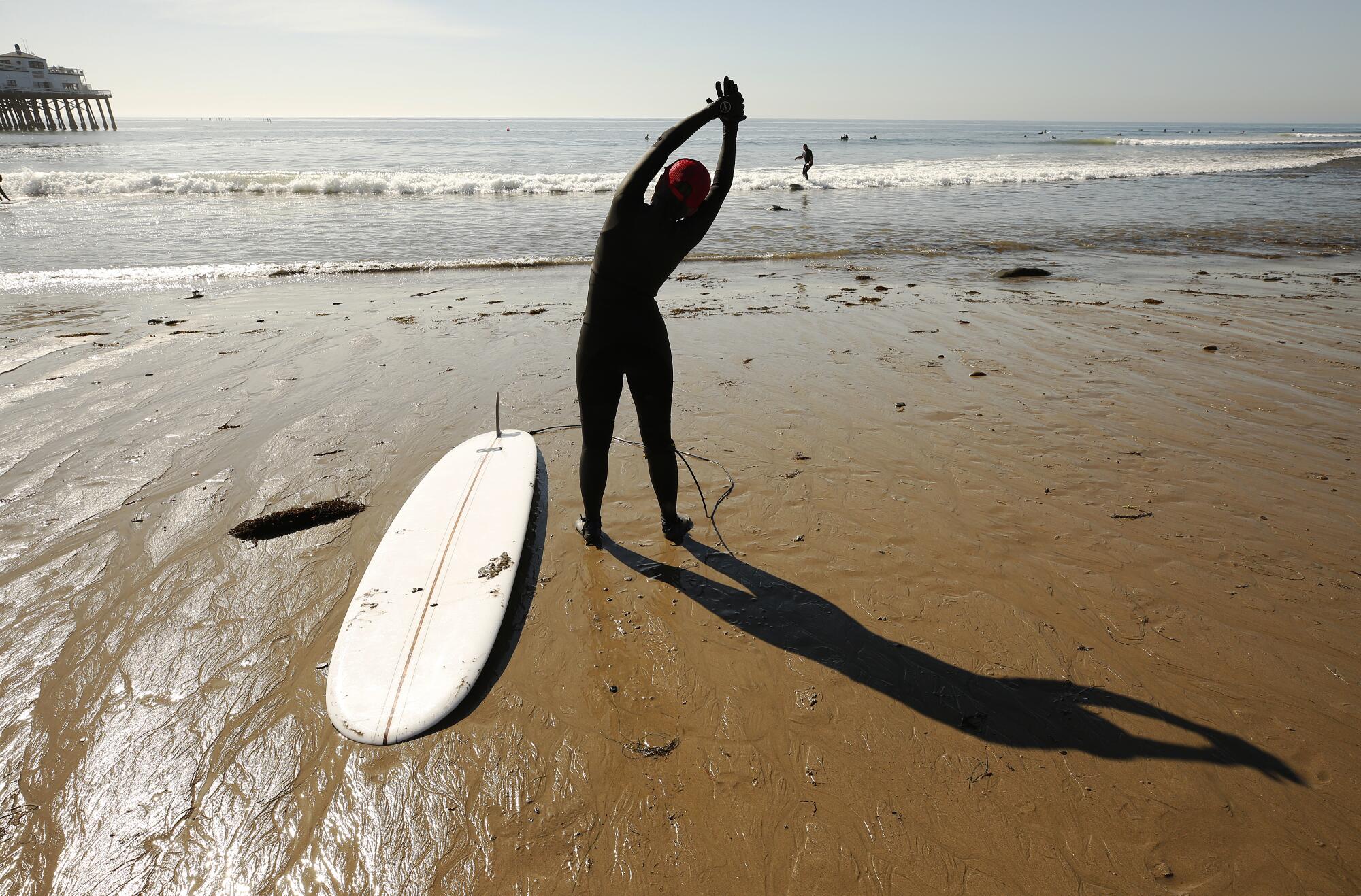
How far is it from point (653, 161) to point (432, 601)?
2.42 meters

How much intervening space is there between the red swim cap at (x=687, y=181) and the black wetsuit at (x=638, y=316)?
0.07 meters

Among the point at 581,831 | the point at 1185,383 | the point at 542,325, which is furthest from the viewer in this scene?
the point at 542,325

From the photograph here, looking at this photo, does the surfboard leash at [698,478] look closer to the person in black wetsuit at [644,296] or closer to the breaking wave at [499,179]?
the person in black wetsuit at [644,296]

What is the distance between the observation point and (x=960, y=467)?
14.7ft

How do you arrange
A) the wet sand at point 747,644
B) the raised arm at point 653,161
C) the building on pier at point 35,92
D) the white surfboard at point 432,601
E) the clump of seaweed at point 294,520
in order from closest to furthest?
the wet sand at point 747,644 < the white surfboard at point 432,601 < the raised arm at point 653,161 < the clump of seaweed at point 294,520 < the building on pier at point 35,92

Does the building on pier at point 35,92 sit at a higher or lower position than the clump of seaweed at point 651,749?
higher

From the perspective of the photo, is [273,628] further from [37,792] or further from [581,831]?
[581,831]

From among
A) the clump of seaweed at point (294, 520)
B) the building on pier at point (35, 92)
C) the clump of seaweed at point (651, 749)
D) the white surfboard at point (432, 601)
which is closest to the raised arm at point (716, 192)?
the white surfboard at point (432, 601)

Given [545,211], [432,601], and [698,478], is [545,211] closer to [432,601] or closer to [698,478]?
[698,478]

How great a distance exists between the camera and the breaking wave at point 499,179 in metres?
22.9

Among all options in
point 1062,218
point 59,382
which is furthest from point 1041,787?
point 1062,218

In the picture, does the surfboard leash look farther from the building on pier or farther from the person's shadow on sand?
the building on pier

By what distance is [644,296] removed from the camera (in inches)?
131

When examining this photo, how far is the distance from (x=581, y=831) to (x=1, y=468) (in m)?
5.06
